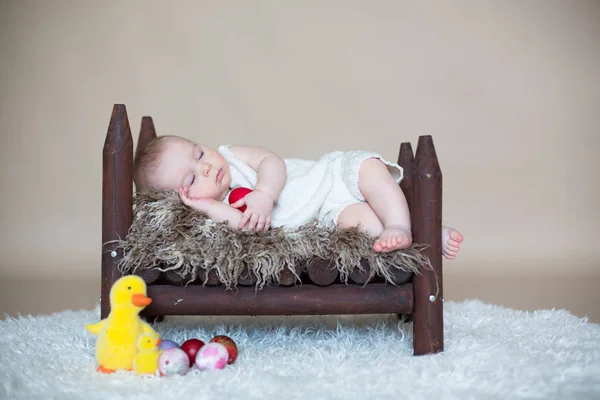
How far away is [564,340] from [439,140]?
2.07 m

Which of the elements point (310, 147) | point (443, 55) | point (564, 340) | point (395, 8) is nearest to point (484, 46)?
point (443, 55)

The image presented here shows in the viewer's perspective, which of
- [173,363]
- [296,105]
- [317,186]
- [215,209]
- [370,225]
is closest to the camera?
[173,363]

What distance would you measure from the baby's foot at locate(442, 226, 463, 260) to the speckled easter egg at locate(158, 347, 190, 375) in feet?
3.20

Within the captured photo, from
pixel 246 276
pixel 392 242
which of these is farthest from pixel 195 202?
pixel 392 242

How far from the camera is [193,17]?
4.31m

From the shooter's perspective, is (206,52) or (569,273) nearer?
(569,273)

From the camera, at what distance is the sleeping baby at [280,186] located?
2365 mm

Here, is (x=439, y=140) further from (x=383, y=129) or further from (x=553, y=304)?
(x=553, y=304)

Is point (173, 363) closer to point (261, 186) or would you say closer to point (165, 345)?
point (165, 345)

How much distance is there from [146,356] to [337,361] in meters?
0.58

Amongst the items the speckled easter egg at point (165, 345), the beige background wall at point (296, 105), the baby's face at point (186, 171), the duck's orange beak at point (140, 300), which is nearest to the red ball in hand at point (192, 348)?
the speckled easter egg at point (165, 345)

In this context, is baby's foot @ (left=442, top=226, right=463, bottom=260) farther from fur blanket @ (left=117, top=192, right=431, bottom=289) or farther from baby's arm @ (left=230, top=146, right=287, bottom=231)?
baby's arm @ (left=230, top=146, right=287, bottom=231)

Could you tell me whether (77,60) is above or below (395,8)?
below

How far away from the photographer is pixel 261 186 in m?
2.50
